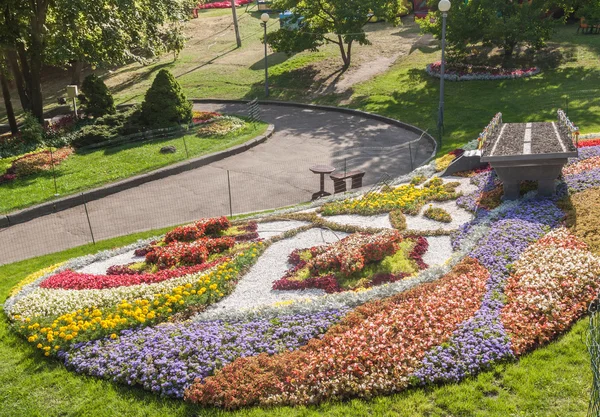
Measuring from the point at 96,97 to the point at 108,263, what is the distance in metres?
16.8

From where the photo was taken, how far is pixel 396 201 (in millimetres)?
15766

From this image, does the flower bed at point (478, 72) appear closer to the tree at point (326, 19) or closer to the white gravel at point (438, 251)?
the tree at point (326, 19)

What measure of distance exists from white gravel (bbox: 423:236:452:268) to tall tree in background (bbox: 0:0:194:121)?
1899 centimetres

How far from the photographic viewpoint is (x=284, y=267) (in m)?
12.6

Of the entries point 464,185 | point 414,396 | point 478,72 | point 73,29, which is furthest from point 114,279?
point 478,72

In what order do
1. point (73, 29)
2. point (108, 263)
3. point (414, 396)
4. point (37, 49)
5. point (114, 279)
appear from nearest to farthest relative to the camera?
point (414, 396), point (114, 279), point (108, 263), point (37, 49), point (73, 29)

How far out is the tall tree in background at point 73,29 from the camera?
2577 cm

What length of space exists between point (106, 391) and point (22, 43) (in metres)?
23.8

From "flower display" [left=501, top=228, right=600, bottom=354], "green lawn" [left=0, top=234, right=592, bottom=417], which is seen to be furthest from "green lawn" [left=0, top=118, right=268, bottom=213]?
"flower display" [left=501, top=228, right=600, bottom=354]

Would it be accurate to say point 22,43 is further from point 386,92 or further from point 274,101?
point 386,92

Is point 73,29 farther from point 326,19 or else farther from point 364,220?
point 364,220

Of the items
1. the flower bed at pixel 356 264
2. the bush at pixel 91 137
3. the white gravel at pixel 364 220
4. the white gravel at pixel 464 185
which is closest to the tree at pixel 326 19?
A: the bush at pixel 91 137

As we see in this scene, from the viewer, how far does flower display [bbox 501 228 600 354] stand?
8719mm

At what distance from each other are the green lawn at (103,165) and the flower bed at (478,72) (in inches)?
452
